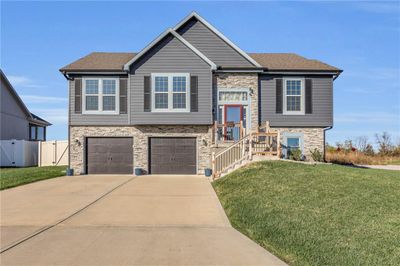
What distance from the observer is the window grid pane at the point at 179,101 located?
21250mm

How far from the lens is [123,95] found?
22.0 metres

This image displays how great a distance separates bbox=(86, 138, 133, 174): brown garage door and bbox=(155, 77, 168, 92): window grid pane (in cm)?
331

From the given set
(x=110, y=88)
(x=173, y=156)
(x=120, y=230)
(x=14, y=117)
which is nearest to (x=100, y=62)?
(x=110, y=88)

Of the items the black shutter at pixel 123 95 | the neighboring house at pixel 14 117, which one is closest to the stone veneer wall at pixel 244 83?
the black shutter at pixel 123 95

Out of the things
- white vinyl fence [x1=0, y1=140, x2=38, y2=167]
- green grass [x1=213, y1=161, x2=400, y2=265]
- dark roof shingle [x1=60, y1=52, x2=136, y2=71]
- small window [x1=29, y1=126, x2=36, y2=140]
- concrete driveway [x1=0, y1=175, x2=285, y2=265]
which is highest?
dark roof shingle [x1=60, y1=52, x2=136, y2=71]

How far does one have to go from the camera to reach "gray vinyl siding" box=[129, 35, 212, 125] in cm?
2125

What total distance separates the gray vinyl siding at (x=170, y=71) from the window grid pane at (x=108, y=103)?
4.36 ft

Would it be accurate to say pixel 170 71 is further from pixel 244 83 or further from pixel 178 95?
pixel 244 83

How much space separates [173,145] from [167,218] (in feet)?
40.1

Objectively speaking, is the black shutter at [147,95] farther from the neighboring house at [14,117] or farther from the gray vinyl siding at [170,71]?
the neighboring house at [14,117]

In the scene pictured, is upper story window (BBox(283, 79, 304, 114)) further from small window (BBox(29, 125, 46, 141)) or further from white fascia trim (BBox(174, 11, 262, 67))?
small window (BBox(29, 125, 46, 141))

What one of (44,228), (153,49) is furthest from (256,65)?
(44,228)

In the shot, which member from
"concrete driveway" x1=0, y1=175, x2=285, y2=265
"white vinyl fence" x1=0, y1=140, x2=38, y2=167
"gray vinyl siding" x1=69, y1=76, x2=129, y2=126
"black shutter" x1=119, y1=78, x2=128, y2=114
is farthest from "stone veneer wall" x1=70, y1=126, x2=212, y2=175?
"white vinyl fence" x1=0, y1=140, x2=38, y2=167

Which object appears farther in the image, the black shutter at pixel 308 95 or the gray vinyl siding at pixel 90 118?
the black shutter at pixel 308 95
